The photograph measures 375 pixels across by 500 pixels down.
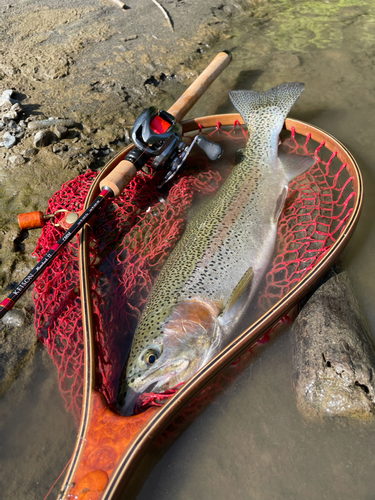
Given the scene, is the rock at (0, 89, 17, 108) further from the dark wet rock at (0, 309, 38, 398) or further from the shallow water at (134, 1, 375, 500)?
the shallow water at (134, 1, 375, 500)

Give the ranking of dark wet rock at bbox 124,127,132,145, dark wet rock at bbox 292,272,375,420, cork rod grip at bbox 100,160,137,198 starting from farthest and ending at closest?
dark wet rock at bbox 124,127,132,145 → cork rod grip at bbox 100,160,137,198 → dark wet rock at bbox 292,272,375,420

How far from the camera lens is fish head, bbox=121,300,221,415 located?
2393mm

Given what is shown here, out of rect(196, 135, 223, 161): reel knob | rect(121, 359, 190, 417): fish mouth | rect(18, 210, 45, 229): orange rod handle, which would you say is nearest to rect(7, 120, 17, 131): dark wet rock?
rect(18, 210, 45, 229): orange rod handle

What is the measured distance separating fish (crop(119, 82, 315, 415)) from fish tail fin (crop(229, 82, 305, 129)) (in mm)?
14

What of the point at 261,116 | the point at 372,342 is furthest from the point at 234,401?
the point at 261,116

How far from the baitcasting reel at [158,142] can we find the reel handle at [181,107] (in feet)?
0.55

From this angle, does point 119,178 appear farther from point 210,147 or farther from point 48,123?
point 48,123

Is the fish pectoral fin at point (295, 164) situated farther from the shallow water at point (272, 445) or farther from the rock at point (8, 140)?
the rock at point (8, 140)

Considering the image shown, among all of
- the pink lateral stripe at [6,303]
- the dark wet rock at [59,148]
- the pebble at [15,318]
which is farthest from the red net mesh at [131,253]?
the dark wet rock at [59,148]

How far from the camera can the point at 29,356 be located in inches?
112

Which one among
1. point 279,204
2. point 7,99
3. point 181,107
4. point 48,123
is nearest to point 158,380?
point 279,204

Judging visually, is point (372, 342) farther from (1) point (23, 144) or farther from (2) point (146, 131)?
(1) point (23, 144)

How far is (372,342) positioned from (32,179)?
13.1 feet

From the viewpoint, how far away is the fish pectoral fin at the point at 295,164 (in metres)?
3.68
